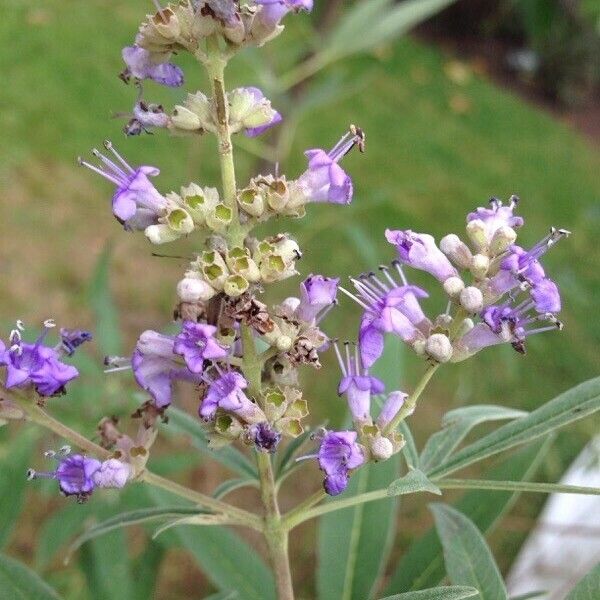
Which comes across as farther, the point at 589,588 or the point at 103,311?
the point at 103,311

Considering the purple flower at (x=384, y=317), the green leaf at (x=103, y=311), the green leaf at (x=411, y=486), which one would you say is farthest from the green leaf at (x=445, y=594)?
the green leaf at (x=103, y=311)

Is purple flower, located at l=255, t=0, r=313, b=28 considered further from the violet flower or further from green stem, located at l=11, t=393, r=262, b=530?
green stem, located at l=11, t=393, r=262, b=530

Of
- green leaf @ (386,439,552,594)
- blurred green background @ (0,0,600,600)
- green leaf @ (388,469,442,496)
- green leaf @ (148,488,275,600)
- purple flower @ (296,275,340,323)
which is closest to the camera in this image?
green leaf @ (388,469,442,496)

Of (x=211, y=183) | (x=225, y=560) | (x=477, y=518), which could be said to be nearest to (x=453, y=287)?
(x=477, y=518)

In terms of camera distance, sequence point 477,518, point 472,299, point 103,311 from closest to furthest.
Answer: point 472,299 → point 477,518 → point 103,311

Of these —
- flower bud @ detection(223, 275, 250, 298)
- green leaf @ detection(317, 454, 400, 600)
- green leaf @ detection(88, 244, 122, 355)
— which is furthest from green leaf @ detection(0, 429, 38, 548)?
flower bud @ detection(223, 275, 250, 298)

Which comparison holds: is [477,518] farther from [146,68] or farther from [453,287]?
[146,68]
